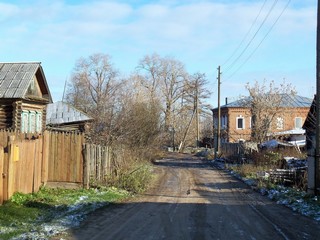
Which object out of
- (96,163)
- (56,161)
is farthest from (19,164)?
(96,163)

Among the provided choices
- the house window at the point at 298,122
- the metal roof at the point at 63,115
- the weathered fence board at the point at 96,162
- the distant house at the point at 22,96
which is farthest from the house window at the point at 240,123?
the weathered fence board at the point at 96,162

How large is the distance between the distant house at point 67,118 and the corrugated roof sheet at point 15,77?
758 cm

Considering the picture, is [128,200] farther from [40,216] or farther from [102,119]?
[102,119]

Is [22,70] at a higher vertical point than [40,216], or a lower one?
higher

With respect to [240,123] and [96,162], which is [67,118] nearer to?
[96,162]

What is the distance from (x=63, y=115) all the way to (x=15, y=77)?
416 inches

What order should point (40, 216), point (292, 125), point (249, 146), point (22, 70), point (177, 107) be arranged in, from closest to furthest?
1. point (40, 216)
2. point (22, 70)
3. point (249, 146)
4. point (292, 125)
5. point (177, 107)

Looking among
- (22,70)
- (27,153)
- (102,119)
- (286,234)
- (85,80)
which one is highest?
(85,80)

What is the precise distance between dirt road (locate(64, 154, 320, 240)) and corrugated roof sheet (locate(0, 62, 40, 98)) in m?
9.45

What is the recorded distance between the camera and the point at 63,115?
32.8 metres

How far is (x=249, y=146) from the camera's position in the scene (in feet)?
110

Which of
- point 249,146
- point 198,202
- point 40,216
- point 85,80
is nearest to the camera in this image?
point 40,216

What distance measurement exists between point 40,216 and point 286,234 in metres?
5.55

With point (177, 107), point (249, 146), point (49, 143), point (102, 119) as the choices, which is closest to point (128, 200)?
point (49, 143)
